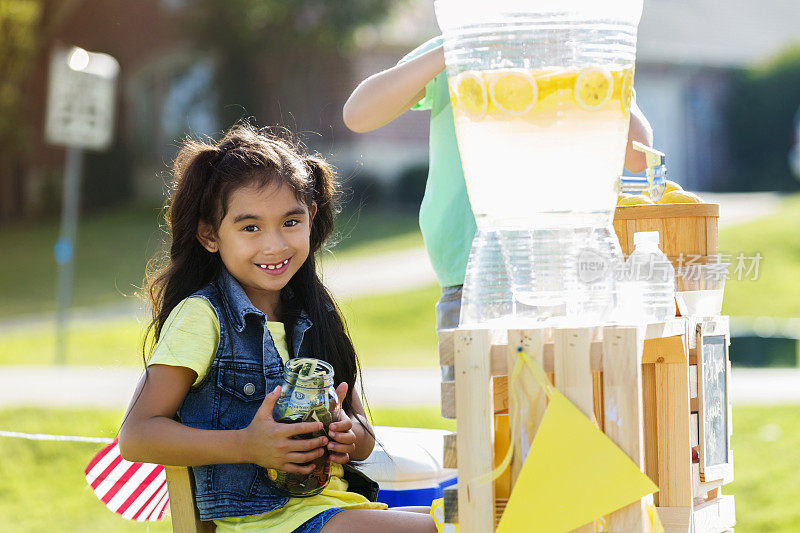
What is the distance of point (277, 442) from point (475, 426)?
52 cm

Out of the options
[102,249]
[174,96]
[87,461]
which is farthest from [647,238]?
[174,96]

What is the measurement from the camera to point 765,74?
23.7 metres

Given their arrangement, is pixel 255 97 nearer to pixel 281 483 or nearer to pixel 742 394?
pixel 742 394

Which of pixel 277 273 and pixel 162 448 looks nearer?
pixel 162 448

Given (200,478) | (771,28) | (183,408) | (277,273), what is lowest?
(200,478)

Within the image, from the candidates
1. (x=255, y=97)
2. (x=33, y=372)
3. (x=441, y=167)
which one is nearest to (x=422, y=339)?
(x=33, y=372)

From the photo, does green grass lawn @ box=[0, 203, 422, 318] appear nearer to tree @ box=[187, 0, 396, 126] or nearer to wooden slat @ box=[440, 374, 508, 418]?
tree @ box=[187, 0, 396, 126]

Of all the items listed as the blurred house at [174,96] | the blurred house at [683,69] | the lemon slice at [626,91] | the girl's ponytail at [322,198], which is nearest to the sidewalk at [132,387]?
the girl's ponytail at [322,198]

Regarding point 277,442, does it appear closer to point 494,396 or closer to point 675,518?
point 494,396

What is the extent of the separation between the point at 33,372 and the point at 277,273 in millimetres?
6889

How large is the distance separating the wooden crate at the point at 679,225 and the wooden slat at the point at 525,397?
81cm

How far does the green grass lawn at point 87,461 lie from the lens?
5.28 metres

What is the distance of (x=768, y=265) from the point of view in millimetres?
13586

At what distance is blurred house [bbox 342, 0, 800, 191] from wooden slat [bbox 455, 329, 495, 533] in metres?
18.5
